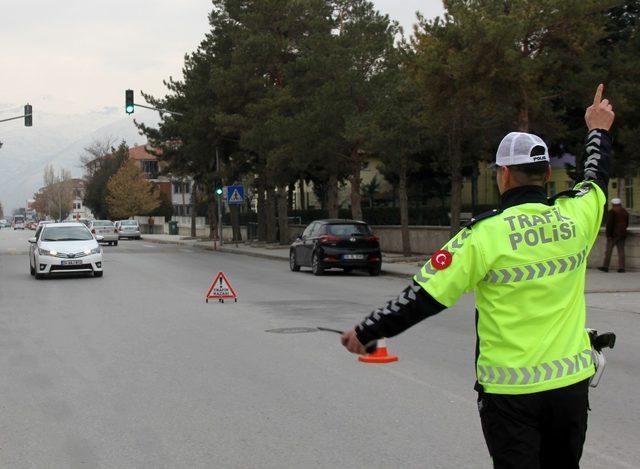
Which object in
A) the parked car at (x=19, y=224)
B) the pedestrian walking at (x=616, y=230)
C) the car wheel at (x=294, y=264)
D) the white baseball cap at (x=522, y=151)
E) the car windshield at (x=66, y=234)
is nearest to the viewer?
the white baseball cap at (x=522, y=151)

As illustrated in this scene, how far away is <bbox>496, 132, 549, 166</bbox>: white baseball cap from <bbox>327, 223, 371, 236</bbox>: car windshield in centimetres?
2079

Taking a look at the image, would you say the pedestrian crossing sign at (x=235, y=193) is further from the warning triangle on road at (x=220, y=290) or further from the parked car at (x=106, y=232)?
the warning triangle on road at (x=220, y=290)

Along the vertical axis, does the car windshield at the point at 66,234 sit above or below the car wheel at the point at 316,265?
above

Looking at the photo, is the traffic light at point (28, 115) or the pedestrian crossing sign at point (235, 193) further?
the pedestrian crossing sign at point (235, 193)

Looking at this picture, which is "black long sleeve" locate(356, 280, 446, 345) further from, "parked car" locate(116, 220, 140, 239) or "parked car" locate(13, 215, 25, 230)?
"parked car" locate(13, 215, 25, 230)

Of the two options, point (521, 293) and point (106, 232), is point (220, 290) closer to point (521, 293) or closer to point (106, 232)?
point (521, 293)

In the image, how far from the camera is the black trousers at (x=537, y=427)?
3.13m

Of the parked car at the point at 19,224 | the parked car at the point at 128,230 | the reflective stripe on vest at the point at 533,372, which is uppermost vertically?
the reflective stripe on vest at the point at 533,372

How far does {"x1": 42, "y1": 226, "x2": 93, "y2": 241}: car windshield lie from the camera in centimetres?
2366

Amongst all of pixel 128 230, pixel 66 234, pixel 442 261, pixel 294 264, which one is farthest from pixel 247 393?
pixel 128 230

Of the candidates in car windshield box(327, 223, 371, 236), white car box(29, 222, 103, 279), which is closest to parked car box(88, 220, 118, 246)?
white car box(29, 222, 103, 279)

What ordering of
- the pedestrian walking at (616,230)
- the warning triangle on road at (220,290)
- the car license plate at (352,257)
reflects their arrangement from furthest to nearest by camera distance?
the car license plate at (352,257)
the pedestrian walking at (616,230)
the warning triangle on road at (220,290)

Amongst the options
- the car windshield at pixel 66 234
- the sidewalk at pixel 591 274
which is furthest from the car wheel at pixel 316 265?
the car windshield at pixel 66 234

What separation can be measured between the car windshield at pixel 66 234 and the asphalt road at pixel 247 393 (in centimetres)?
887
